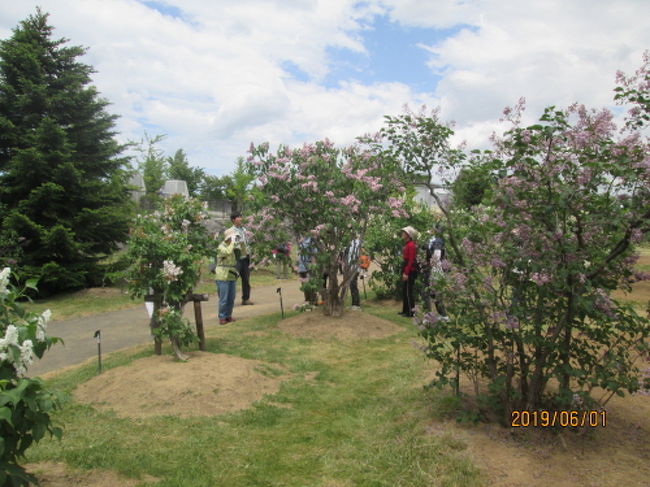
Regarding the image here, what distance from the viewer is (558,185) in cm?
352

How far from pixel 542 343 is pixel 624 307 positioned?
2.07 ft

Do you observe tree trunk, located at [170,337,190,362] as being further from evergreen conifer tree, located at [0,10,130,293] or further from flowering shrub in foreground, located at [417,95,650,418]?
evergreen conifer tree, located at [0,10,130,293]

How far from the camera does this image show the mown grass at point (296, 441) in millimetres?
3713

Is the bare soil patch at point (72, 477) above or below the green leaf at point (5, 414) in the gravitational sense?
below

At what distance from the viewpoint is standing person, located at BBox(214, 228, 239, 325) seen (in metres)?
8.91

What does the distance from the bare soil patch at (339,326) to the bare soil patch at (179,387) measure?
2.07m

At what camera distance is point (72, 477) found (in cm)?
356

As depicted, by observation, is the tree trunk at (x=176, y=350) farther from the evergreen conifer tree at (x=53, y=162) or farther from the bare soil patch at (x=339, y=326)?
the evergreen conifer tree at (x=53, y=162)

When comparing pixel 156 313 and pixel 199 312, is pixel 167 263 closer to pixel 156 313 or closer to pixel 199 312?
pixel 156 313

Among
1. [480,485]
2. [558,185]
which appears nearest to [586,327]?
[558,185]

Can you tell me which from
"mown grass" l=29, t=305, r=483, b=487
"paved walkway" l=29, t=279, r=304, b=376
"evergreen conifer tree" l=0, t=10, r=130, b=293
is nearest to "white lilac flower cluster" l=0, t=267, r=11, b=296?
"mown grass" l=29, t=305, r=483, b=487

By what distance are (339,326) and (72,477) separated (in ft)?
17.4
